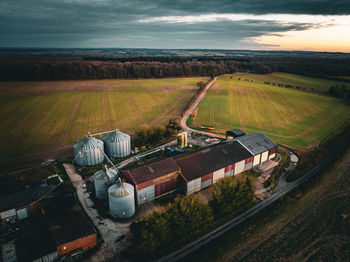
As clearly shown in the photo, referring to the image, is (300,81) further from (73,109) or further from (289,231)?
(289,231)

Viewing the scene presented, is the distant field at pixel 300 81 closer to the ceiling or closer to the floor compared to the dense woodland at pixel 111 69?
closer to the floor

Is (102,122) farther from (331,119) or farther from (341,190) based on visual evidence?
(331,119)

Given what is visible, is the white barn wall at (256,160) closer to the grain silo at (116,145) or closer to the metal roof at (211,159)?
the metal roof at (211,159)

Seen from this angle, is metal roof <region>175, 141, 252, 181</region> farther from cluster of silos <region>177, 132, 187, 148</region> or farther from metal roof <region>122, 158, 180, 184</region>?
cluster of silos <region>177, 132, 187, 148</region>

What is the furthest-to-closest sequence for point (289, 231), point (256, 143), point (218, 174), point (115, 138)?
point (256, 143) → point (115, 138) → point (218, 174) → point (289, 231)

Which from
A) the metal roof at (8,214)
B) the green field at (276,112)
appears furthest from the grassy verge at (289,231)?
the green field at (276,112)

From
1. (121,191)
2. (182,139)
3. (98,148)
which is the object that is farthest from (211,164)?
(98,148)

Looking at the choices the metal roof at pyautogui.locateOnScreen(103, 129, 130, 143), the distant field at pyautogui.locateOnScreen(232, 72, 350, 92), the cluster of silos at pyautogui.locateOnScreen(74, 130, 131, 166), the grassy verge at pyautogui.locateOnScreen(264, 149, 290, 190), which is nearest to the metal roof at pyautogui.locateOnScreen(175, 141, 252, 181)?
the grassy verge at pyautogui.locateOnScreen(264, 149, 290, 190)
